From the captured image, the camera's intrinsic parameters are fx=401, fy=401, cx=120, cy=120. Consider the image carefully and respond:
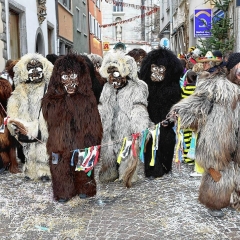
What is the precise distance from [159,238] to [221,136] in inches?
45.0

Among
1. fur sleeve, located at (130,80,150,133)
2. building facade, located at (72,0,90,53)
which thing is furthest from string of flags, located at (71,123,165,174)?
building facade, located at (72,0,90,53)

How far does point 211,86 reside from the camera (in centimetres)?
404

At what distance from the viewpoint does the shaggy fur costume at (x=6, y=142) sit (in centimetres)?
621

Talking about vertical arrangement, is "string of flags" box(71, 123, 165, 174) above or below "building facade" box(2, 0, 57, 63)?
below

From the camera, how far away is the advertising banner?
12.3 metres

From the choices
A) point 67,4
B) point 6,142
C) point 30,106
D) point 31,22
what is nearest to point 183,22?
point 67,4

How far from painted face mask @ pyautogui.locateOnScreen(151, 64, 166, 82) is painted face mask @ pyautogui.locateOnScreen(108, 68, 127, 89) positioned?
20.0 inches

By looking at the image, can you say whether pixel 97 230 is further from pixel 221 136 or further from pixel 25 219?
pixel 221 136

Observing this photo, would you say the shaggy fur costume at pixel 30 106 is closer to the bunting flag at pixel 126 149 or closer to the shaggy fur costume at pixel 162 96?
the bunting flag at pixel 126 149

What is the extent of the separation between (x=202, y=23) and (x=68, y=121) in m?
8.95

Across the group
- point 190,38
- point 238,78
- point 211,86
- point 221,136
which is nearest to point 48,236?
A: point 221,136

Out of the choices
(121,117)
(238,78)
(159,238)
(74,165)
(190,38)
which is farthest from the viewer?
(190,38)

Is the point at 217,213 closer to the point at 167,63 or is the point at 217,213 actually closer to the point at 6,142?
the point at 167,63

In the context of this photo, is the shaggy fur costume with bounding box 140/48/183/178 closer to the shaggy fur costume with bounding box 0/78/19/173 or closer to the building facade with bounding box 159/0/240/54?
the shaggy fur costume with bounding box 0/78/19/173
